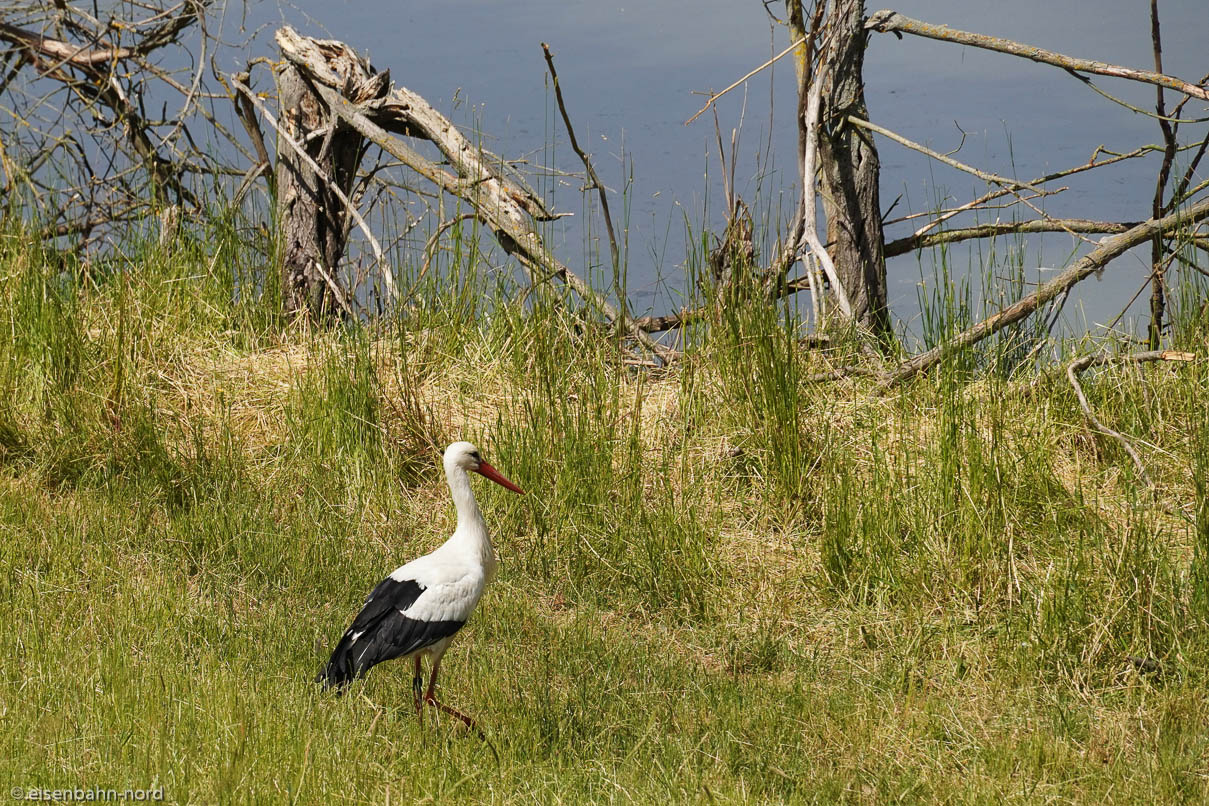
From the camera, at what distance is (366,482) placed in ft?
16.4

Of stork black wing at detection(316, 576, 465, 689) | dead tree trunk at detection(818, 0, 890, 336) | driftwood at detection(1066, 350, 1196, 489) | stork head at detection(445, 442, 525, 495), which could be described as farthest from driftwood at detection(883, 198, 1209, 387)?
stork black wing at detection(316, 576, 465, 689)

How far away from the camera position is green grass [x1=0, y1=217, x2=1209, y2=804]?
3.10 meters

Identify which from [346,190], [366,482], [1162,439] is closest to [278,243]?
[346,190]

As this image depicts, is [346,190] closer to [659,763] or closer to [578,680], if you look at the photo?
[578,680]

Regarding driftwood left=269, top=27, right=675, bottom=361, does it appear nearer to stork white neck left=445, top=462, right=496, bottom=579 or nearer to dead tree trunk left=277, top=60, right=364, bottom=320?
dead tree trunk left=277, top=60, right=364, bottom=320

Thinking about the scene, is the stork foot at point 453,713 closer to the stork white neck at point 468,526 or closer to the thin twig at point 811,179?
the stork white neck at point 468,526

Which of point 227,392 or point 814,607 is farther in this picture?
point 227,392

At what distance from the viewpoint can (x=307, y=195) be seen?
21.5ft

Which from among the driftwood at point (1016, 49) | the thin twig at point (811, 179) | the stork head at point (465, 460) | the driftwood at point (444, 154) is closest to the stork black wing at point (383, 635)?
the stork head at point (465, 460)

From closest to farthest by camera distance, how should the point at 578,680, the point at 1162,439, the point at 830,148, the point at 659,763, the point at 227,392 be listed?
the point at 659,763 → the point at 578,680 → the point at 1162,439 → the point at 227,392 → the point at 830,148

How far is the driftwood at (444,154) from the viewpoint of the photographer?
573cm

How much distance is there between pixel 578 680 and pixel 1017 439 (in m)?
2.03

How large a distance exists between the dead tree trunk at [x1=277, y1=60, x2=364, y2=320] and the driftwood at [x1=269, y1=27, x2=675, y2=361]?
11cm

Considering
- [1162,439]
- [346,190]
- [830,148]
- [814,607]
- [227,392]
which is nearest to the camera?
[814,607]
